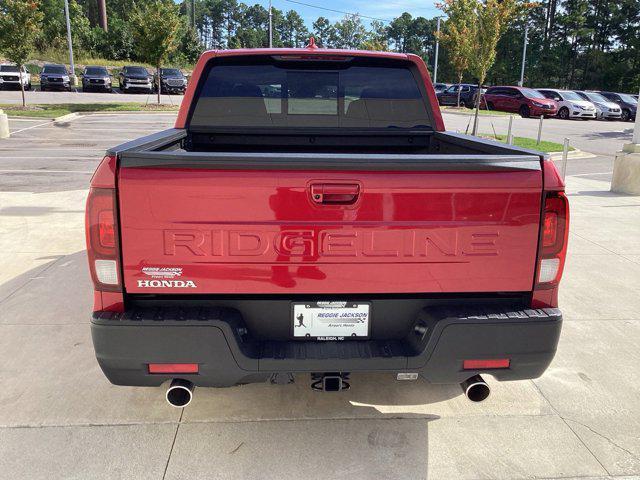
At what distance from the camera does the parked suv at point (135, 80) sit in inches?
1409

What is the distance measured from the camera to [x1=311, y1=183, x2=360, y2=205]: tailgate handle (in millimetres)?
2488

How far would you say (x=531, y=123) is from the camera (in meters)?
26.9

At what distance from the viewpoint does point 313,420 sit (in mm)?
3287

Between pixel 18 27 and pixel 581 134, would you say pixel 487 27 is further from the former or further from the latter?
pixel 18 27

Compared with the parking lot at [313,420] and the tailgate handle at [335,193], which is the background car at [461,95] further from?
the tailgate handle at [335,193]

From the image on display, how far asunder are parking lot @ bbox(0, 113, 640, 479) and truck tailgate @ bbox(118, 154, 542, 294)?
0.96 m

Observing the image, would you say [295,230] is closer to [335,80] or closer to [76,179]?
[335,80]

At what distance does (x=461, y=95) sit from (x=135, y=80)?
21074 mm

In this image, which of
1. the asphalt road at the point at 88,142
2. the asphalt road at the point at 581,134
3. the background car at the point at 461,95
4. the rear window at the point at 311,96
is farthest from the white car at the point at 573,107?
the rear window at the point at 311,96

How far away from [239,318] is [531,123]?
27.1 metres

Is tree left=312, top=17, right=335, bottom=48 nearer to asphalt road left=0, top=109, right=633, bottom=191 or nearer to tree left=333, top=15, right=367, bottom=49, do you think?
tree left=333, top=15, right=367, bottom=49

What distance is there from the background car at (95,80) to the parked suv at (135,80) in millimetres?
1054

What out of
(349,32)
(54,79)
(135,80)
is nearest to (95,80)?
(54,79)

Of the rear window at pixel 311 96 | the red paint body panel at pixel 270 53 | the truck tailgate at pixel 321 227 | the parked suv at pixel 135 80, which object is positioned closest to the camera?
the truck tailgate at pixel 321 227
